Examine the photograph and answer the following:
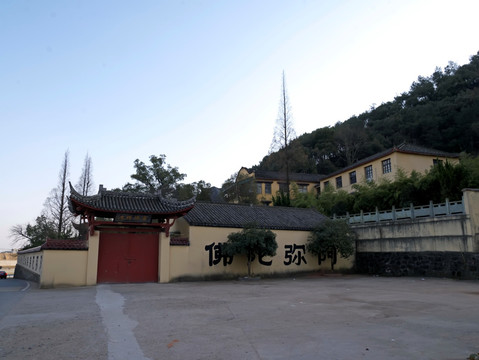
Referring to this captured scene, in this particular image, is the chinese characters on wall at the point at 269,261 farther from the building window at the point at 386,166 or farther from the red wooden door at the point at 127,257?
the building window at the point at 386,166

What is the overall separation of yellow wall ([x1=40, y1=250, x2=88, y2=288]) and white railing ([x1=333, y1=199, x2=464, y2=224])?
14.0 meters

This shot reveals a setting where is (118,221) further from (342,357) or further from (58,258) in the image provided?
(342,357)

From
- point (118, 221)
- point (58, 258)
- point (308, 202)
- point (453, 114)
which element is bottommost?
point (58, 258)

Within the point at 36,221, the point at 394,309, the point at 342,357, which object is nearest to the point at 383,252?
the point at 394,309

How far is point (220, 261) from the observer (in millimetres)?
16156

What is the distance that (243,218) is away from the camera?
706 inches

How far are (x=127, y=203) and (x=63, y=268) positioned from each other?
3.38 m

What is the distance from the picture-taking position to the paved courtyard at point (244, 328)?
14.4 ft

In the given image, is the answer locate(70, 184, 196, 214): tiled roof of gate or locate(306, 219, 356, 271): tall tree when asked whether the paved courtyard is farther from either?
locate(306, 219, 356, 271): tall tree

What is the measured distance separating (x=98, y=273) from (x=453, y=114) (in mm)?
44062

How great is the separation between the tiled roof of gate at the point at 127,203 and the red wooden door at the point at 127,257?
112 centimetres

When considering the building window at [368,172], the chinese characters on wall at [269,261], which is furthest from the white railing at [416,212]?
the building window at [368,172]

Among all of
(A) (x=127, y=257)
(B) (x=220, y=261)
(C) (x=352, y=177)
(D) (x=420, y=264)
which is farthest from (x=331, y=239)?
(C) (x=352, y=177)

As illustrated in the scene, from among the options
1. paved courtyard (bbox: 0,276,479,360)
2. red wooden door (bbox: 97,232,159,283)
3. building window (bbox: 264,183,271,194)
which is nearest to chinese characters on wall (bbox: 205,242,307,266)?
red wooden door (bbox: 97,232,159,283)
